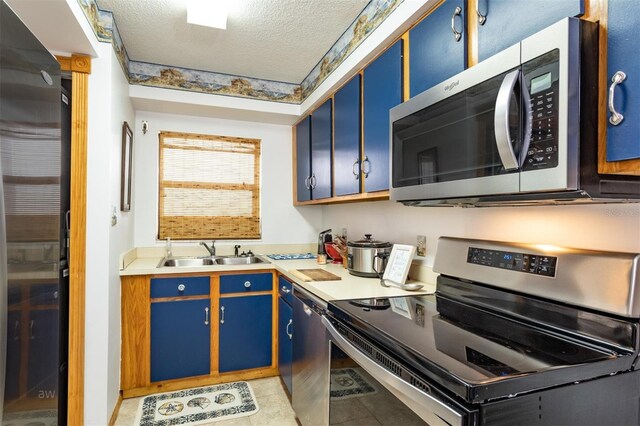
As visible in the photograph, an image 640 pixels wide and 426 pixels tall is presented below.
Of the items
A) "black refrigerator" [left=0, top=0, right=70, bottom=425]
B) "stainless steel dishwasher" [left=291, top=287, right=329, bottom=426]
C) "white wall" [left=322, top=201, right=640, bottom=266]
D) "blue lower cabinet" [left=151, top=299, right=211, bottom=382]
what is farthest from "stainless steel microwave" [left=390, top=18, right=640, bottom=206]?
"blue lower cabinet" [left=151, top=299, right=211, bottom=382]

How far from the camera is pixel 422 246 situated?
196 centimetres

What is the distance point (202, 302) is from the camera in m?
2.54

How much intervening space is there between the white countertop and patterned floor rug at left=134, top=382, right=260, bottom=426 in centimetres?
84

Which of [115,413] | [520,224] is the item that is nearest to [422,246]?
[520,224]

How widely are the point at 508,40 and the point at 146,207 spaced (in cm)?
284

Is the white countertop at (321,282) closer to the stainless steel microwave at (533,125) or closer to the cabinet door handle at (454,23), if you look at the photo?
the stainless steel microwave at (533,125)

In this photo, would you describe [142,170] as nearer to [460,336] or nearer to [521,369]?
[460,336]

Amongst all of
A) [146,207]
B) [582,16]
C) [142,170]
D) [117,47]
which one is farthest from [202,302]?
[582,16]

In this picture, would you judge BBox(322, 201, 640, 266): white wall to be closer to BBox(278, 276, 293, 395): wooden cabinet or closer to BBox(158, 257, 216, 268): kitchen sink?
BBox(278, 276, 293, 395): wooden cabinet

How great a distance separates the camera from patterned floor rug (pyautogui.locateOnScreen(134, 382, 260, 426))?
6.98 ft

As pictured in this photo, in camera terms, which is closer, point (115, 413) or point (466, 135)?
point (466, 135)

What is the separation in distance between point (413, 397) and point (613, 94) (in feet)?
2.78

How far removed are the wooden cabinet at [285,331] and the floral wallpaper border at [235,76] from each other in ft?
5.02

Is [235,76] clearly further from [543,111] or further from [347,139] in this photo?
[543,111]
